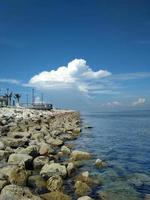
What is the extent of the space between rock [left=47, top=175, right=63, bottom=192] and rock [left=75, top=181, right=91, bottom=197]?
33.9 inches

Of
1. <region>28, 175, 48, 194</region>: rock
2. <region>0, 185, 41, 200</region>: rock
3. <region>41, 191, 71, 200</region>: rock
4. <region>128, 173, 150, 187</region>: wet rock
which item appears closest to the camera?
<region>0, 185, 41, 200</region>: rock

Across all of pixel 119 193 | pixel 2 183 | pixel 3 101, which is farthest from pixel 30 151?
pixel 3 101

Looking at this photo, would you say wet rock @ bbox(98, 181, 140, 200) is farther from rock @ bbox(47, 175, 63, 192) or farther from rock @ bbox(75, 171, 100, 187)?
rock @ bbox(47, 175, 63, 192)

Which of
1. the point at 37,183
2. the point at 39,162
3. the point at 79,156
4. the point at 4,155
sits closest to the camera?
the point at 37,183

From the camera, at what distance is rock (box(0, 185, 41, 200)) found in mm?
12127

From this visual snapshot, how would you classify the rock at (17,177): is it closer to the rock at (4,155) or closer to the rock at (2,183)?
the rock at (2,183)

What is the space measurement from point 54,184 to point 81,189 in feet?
4.69

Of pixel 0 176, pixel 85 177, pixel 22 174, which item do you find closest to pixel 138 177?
pixel 85 177

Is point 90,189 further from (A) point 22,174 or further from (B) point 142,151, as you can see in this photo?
(B) point 142,151

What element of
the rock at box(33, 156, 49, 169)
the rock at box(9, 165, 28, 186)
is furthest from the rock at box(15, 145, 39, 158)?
the rock at box(9, 165, 28, 186)

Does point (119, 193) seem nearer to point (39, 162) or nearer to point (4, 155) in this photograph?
point (39, 162)

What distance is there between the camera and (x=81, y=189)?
16000 millimetres

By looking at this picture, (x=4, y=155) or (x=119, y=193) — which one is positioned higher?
(x=4, y=155)

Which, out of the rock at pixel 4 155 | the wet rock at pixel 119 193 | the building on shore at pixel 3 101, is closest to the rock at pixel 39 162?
the rock at pixel 4 155
